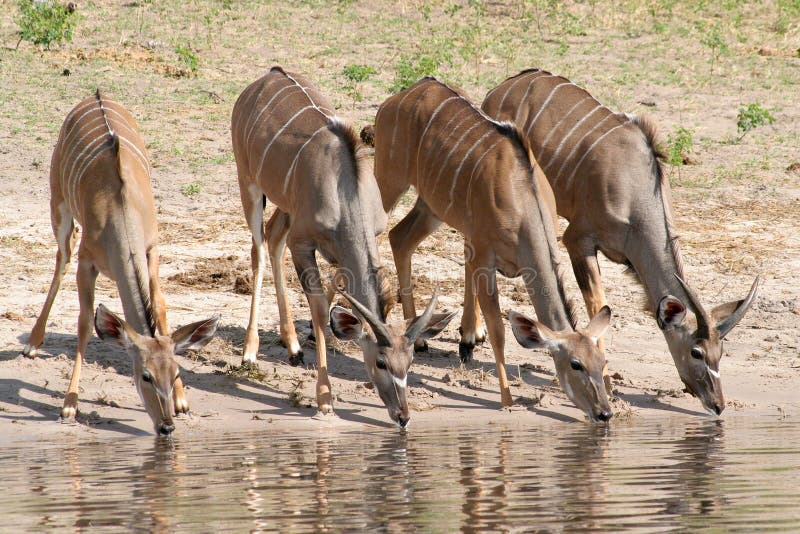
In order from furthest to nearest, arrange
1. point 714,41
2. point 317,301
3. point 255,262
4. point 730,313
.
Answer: point 714,41 → point 255,262 → point 317,301 → point 730,313

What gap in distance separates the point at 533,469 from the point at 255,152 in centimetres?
364

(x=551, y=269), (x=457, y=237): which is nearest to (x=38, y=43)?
(x=457, y=237)

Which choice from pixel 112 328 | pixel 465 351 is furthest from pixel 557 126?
pixel 112 328

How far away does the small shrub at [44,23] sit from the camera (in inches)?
568

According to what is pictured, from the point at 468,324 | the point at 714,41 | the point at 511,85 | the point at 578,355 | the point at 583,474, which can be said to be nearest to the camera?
the point at 583,474

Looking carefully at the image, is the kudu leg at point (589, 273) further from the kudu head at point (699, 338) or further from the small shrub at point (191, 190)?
the small shrub at point (191, 190)

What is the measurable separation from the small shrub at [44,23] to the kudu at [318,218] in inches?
243

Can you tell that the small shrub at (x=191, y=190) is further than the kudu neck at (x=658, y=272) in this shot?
Yes

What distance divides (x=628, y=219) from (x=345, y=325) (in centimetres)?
195

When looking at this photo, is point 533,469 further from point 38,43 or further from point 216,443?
point 38,43

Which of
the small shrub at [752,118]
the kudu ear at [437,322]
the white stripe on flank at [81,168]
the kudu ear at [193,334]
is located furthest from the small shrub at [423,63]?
the kudu ear at [193,334]

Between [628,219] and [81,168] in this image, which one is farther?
[628,219]

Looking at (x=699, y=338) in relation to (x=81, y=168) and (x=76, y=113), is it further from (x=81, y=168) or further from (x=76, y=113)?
(x=76, y=113)

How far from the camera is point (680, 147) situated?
12102mm
